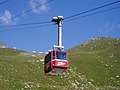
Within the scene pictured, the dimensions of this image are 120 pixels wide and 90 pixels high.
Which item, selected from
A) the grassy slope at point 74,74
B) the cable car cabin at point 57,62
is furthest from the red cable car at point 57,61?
the grassy slope at point 74,74

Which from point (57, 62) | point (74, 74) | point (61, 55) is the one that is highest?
point (74, 74)

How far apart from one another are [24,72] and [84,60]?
3676 centimetres

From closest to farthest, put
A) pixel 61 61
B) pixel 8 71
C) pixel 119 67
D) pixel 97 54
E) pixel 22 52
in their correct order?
pixel 61 61, pixel 8 71, pixel 119 67, pixel 97 54, pixel 22 52

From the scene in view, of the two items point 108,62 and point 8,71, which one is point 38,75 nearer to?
point 8,71

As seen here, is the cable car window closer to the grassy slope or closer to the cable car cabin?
the cable car cabin

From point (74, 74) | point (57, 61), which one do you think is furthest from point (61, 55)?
point (74, 74)

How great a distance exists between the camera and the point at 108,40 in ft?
546

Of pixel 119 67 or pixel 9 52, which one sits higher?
pixel 9 52

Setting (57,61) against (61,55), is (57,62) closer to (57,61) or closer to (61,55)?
(57,61)

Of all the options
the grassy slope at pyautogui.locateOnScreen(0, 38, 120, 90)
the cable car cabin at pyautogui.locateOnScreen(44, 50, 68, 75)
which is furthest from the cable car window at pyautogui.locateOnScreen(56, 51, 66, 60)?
the grassy slope at pyautogui.locateOnScreen(0, 38, 120, 90)

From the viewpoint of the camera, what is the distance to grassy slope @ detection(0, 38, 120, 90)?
274ft

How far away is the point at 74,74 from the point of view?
10425cm

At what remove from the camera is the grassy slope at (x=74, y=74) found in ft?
274

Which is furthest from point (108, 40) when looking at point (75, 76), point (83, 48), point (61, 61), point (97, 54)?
point (61, 61)
